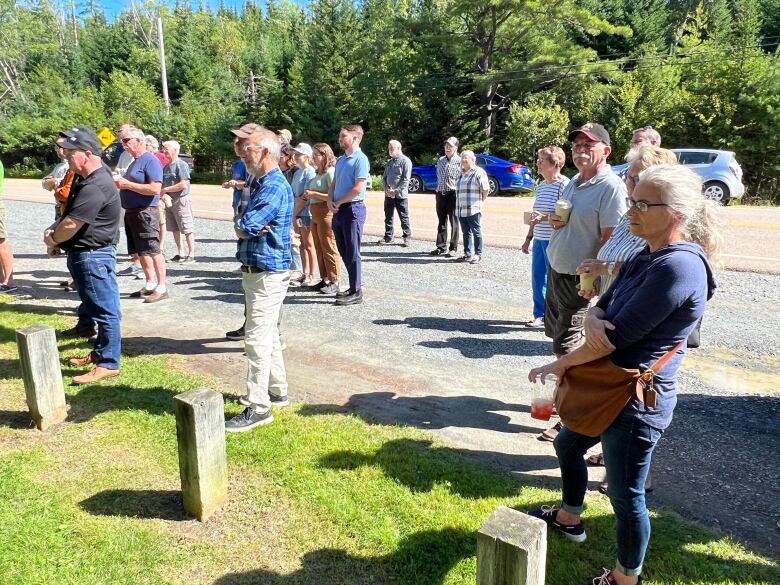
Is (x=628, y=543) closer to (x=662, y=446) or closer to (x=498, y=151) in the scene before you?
(x=662, y=446)

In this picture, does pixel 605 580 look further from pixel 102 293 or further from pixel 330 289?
pixel 330 289

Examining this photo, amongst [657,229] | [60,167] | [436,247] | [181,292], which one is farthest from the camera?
[436,247]

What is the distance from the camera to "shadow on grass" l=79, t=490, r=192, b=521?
10.3 ft

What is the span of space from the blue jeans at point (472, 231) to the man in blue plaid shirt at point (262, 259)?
17.4 feet

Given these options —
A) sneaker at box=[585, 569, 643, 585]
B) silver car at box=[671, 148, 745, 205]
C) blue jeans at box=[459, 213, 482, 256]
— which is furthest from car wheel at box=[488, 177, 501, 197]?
sneaker at box=[585, 569, 643, 585]

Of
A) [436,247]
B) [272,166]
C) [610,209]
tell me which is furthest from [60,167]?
[610,209]

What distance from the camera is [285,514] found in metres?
3.13

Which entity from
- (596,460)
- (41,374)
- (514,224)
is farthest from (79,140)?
(514,224)

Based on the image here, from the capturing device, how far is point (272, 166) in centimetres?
394

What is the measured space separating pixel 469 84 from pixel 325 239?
25.8 m

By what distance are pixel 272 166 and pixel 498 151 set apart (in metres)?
27.5

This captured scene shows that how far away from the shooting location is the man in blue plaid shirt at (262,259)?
3855 mm

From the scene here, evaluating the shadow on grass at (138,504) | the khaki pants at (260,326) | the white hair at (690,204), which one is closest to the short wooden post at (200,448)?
the shadow on grass at (138,504)

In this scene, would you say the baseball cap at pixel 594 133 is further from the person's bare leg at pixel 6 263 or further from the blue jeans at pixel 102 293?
the person's bare leg at pixel 6 263
